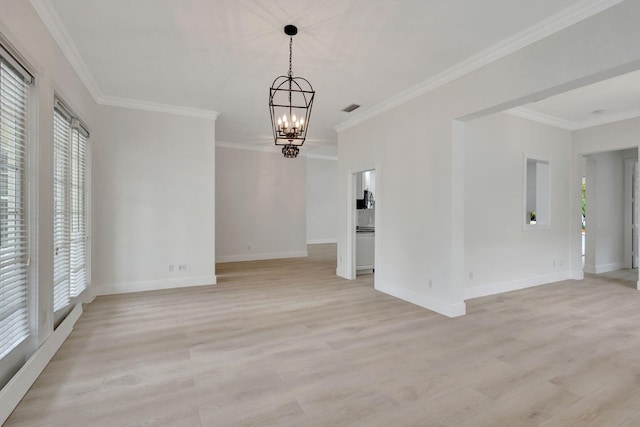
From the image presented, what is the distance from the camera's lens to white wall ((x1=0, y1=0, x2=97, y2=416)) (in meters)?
2.18

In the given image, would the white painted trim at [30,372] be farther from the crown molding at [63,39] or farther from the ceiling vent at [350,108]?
the ceiling vent at [350,108]

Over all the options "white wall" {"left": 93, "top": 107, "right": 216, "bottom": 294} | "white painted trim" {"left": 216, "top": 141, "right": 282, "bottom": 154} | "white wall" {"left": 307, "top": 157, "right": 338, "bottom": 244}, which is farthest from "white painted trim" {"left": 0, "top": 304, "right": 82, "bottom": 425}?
"white wall" {"left": 307, "top": 157, "right": 338, "bottom": 244}

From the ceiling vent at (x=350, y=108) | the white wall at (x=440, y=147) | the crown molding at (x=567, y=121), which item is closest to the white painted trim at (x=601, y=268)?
the white wall at (x=440, y=147)

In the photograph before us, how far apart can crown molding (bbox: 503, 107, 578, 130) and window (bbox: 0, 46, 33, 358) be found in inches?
237

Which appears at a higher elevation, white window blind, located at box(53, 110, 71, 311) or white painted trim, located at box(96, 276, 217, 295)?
white window blind, located at box(53, 110, 71, 311)

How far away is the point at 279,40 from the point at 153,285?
13.9 feet

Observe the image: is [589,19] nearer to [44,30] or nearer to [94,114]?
[44,30]

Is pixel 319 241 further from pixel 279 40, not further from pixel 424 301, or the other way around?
pixel 279 40

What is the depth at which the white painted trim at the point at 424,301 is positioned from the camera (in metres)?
3.92

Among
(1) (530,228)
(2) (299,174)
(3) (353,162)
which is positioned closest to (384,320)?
(3) (353,162)

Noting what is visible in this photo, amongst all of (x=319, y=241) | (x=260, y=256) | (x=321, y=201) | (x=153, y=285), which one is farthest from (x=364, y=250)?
(x=321, y=201)

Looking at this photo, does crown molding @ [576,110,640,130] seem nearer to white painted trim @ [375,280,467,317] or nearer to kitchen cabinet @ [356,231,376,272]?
kitchen cabinet @ [356,231,376,272]

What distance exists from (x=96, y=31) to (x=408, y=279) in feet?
15.4

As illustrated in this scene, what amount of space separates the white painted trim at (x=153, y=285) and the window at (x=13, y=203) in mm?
2533
